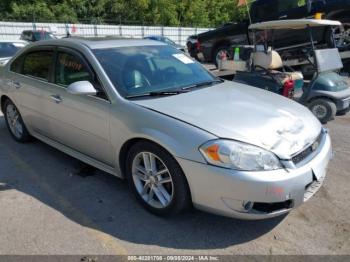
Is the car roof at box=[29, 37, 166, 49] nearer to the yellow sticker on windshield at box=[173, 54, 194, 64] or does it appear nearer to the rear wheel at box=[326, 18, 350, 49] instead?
the yellow sticker on windshield at box=[173, 54, 194, 64]

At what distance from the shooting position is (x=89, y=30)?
92.7 ft

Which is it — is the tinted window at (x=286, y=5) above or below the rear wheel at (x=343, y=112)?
above

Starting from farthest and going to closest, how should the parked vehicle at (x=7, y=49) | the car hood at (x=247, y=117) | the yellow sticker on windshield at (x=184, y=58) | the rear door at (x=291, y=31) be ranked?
the parked vehicle at (x=7, y=49), the rear door at (x=291, y=31), the yellow sticker on windshield at (x=184, y=58), the car hood at (x=247, y=117)

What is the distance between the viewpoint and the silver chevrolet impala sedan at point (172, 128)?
9.05ft

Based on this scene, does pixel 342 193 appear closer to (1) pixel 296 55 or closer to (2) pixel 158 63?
(2) pixel 158 63

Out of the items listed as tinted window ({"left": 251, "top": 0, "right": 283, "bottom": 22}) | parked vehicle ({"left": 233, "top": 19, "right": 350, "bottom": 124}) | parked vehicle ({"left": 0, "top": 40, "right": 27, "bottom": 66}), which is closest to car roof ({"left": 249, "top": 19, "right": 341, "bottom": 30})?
parked vehicle ({"left": 233, "top": 19, "right": 350, "bottom": 124})

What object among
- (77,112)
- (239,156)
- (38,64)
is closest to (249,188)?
(239,156)

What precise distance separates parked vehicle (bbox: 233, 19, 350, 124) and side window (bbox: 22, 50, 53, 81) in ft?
12.0

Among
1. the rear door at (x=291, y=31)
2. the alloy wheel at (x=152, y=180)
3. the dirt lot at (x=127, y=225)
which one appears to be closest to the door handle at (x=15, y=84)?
the dirt lot at (x=127, y=225)

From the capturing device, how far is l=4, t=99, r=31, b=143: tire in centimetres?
517

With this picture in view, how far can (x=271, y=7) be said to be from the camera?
12266 mm

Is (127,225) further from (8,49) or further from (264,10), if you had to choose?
(264,10)

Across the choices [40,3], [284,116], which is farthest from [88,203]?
[40,3]

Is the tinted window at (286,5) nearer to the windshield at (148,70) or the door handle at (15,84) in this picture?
the windshield at (148,70)
